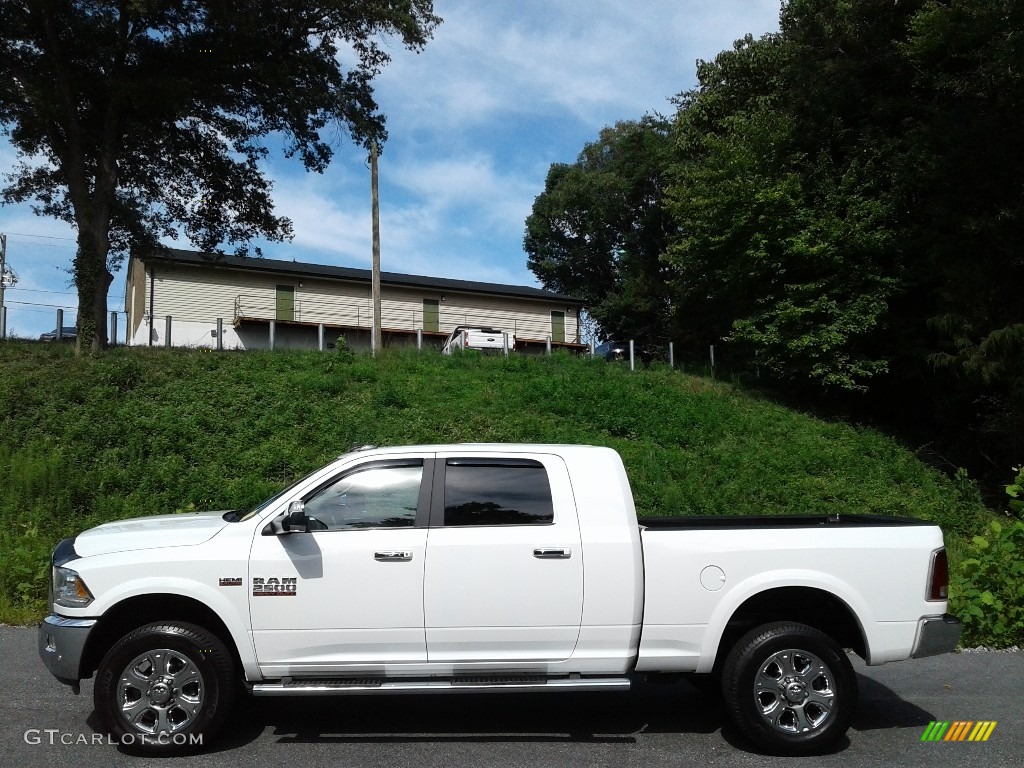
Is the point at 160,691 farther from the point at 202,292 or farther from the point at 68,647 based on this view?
the point at 202,292

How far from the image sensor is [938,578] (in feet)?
17.0

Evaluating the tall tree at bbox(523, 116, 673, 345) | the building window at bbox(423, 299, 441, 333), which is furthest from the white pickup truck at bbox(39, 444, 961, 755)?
the tall tree at bbox(523, 116, 673, 345)

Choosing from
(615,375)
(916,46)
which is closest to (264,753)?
(615,375)

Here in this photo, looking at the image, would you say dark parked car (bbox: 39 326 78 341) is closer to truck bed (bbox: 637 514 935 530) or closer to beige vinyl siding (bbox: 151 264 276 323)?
beige vinyl siding (bbox: 151 264 276 323)

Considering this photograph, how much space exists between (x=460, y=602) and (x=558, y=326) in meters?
36.7

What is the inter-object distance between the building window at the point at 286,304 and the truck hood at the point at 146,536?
1163 inches

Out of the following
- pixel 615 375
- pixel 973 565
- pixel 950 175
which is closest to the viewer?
pixel 973 565

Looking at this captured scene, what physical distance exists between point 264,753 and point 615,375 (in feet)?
59.1

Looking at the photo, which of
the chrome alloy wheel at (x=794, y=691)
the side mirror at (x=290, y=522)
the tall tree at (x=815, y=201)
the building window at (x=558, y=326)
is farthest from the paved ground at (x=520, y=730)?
the building window at (x=558, y=326)

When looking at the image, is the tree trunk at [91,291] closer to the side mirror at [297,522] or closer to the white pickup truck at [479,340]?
the white pickup truck at [479,340]

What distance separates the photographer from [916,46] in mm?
20281

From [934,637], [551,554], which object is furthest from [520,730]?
[934,637]

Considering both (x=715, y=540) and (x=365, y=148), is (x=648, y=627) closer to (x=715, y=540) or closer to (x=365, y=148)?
(x=715, y=540)

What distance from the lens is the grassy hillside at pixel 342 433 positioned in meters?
13.5
